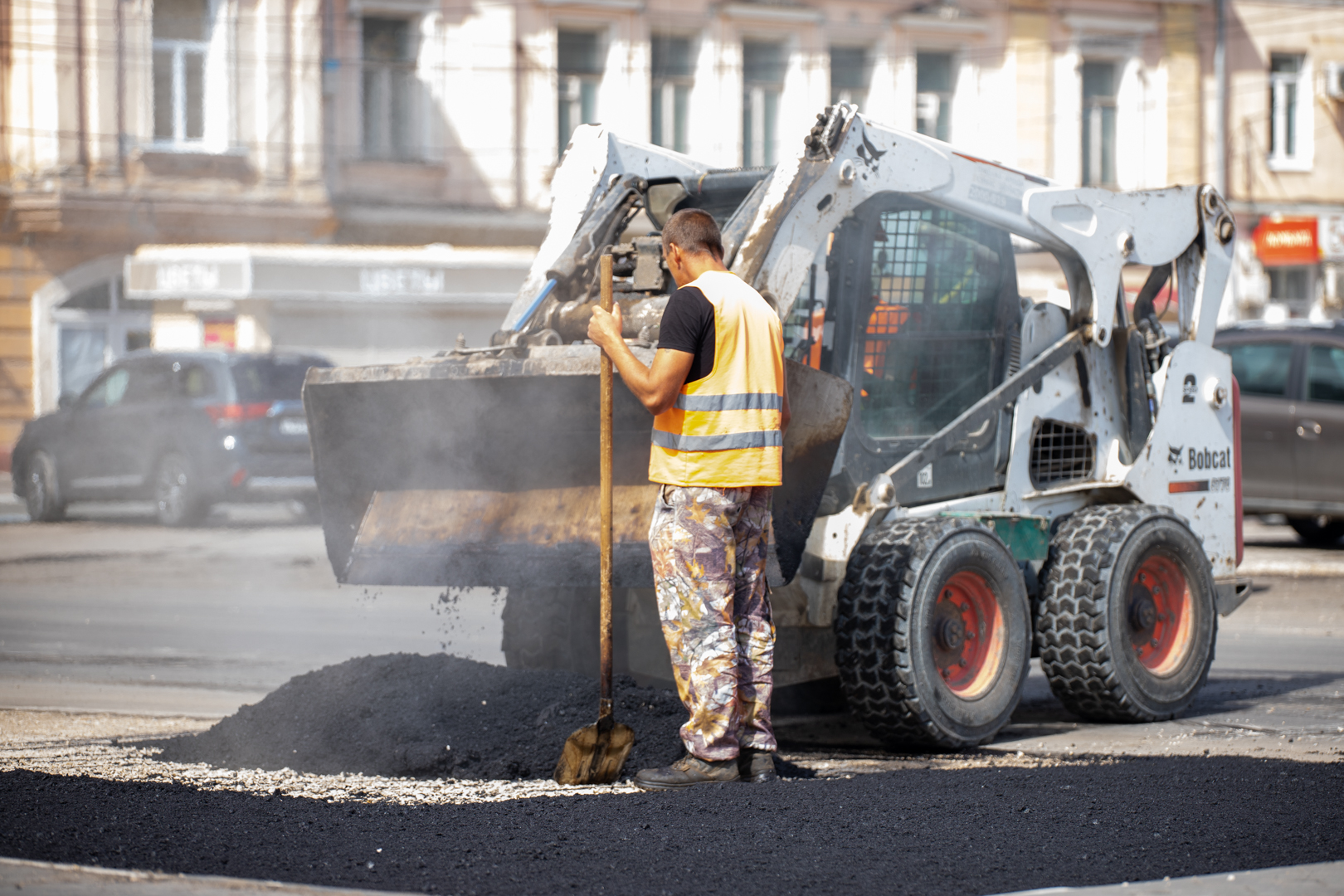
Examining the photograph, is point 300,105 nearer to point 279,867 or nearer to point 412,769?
point 412,769

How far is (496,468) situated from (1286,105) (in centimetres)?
2851

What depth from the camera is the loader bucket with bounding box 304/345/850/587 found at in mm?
6004

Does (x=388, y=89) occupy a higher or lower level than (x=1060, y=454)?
higher

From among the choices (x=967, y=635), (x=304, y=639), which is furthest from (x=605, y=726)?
(x=304, y=639)

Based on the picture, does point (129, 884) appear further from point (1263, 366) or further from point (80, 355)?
point (80, 355)

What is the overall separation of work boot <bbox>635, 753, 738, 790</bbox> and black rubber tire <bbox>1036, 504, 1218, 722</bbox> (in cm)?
216

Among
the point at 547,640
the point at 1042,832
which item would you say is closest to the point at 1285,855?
the point at 1042,832

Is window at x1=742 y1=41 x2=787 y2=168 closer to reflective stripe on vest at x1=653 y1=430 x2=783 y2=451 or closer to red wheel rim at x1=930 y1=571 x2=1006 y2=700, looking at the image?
red wheel rim at x1=930 y1=571 x2=1006 y2=700

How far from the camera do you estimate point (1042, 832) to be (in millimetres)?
4520

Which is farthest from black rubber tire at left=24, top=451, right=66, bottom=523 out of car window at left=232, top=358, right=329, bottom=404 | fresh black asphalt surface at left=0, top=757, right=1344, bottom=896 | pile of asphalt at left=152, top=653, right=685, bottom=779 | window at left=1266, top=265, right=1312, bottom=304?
window at left=1266, top=265, right=1312, bottom=304

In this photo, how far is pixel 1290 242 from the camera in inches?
1184

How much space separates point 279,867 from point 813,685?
11.5 feet

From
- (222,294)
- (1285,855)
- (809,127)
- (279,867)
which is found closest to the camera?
(279,867)

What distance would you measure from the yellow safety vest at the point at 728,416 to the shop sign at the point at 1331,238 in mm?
27569
